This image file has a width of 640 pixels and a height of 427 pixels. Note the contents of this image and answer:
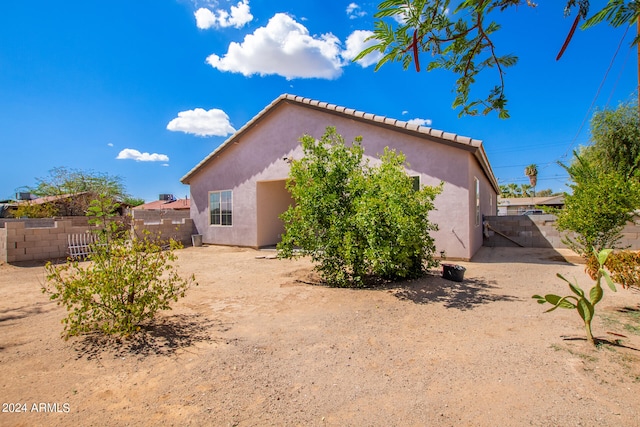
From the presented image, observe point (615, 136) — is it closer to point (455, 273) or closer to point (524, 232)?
point (524, 232)

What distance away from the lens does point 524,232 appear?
12.8 m

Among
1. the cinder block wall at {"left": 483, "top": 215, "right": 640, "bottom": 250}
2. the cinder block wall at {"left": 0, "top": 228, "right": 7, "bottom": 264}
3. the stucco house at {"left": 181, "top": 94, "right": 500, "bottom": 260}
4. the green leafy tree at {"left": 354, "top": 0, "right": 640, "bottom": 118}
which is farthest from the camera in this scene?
the cinder block wall at {"left": 483, "top": 215, "right": 640, "bottom": 250}

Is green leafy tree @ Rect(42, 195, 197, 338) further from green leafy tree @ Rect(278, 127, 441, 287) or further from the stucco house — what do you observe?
the stucco house

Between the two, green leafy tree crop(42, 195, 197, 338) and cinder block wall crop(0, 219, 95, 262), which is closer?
green leafy tree crop(42, 195, 197, 338)

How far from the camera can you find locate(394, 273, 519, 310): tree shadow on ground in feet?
17.8

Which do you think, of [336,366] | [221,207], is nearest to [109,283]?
[336,366]

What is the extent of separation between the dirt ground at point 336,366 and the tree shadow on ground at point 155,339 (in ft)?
0.08

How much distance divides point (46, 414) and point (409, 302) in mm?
4675

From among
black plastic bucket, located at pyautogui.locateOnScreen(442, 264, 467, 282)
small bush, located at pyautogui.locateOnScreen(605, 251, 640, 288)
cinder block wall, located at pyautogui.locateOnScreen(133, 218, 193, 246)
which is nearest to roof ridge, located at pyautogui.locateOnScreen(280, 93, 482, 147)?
black plastic bucket, located at pyautogui.locateOnScreen(442, 264, 467, 282)

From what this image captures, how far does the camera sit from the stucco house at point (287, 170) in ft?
31.1

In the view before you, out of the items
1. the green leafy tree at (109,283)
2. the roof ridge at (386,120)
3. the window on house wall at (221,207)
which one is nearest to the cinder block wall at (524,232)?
the roof ridge at (386,120)

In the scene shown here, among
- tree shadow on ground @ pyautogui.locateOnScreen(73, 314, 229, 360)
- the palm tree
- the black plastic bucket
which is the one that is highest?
the palm tree

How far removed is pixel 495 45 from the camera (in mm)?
3080

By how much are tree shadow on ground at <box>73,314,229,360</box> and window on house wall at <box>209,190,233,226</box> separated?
32.6 ft
